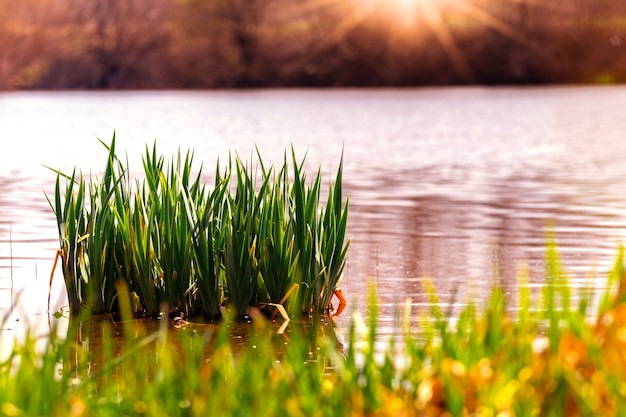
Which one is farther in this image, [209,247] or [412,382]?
[209,247]

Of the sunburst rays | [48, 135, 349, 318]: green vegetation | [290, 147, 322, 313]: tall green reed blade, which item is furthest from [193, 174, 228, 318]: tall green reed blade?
the sunburst rays

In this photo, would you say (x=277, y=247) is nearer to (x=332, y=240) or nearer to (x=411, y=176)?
(x=332, y=240)

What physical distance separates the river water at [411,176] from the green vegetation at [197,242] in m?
0.35

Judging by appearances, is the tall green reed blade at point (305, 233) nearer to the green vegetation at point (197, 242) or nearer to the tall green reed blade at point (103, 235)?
the green vegetation at point (197, 242)

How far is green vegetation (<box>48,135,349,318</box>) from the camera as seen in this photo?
22.7 ft

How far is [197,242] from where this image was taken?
7.05 metres

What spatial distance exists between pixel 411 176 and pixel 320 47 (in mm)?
57847

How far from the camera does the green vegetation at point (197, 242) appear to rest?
273 inches

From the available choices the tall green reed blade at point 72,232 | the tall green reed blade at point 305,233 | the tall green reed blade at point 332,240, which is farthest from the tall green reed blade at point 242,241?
the tall green reed blade at point 72,232

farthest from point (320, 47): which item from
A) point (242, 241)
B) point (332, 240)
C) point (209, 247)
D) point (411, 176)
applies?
point (242, 241)

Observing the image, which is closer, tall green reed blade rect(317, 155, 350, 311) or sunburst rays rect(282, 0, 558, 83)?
tall green reed blade rect(317, 155, 350, 311)

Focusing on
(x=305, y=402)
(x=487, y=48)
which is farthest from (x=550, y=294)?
(x=487, y=48)

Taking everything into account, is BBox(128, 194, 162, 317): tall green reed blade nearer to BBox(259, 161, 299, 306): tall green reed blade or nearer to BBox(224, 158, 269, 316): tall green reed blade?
BBox(224, 158, 269, 316): tall green reed blade

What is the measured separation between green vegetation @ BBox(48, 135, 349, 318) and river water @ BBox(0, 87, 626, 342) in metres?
0.35
